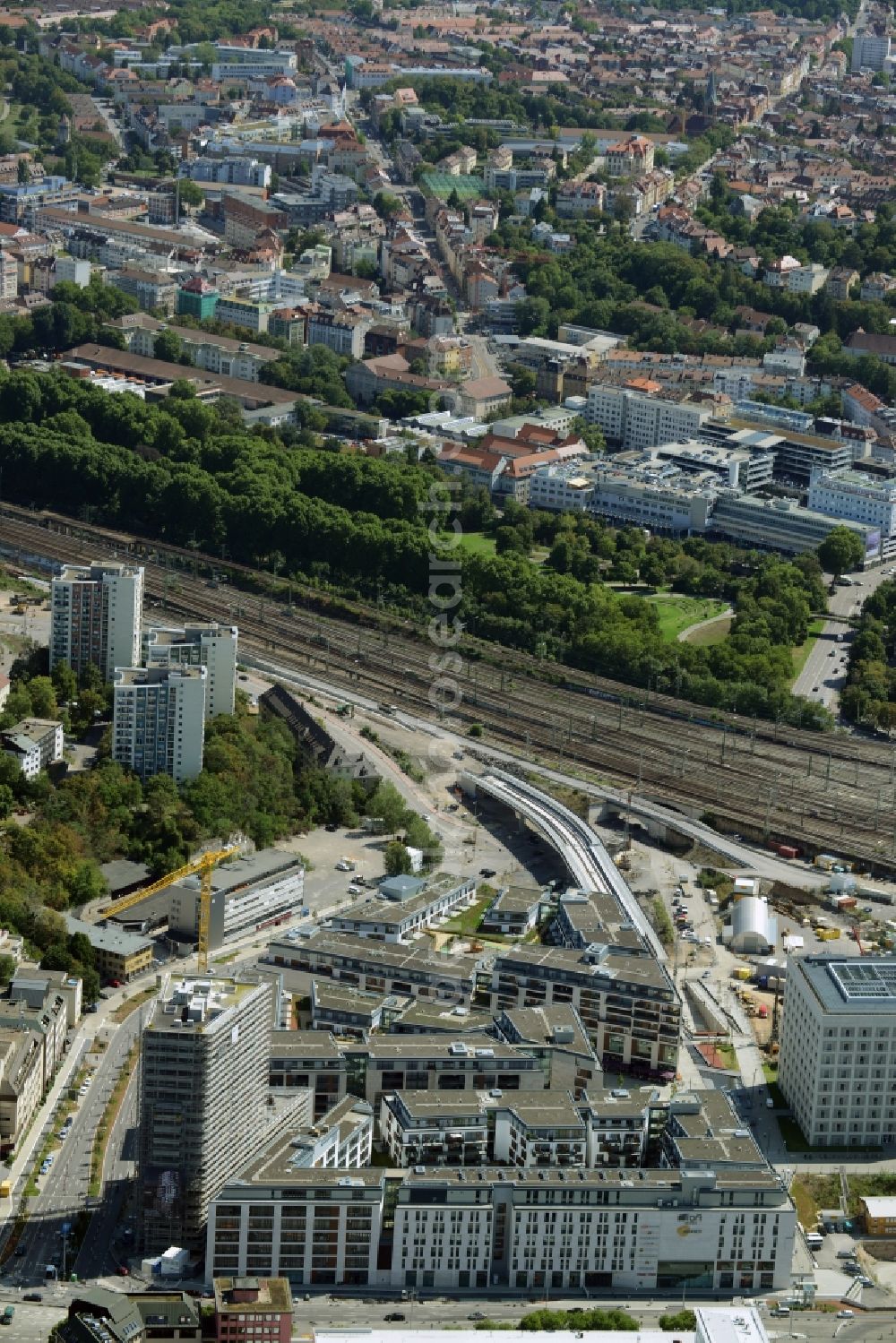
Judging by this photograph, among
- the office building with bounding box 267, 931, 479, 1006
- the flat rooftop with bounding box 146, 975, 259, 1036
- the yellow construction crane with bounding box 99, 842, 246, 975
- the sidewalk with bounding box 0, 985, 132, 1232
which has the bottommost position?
the sidewalk with bounding box 0, 985, 132, 1232

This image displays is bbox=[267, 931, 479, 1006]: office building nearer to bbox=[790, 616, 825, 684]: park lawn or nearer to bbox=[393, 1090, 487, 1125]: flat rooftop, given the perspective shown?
bbox=[393, 1090, 487, 1125]: flat rooftop

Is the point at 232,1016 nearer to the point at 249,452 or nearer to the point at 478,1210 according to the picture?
the point at 478,1210

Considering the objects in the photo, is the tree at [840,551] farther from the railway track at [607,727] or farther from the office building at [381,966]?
the office building at [381,966]

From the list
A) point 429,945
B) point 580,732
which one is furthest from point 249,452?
point 429,945

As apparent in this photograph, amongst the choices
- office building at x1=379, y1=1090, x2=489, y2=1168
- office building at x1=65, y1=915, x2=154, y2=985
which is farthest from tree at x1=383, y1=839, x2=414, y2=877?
office building at x1=379, y1=1090, x2=489, y2=1168

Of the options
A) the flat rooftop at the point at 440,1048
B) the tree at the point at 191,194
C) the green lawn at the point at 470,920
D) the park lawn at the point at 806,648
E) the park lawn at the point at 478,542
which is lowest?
the park lawn at the point at 806,648

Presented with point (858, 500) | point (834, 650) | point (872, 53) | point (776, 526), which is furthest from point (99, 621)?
point (872, 53)

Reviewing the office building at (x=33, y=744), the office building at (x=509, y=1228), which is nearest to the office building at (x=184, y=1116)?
the office building at (x=509, y=1228)
